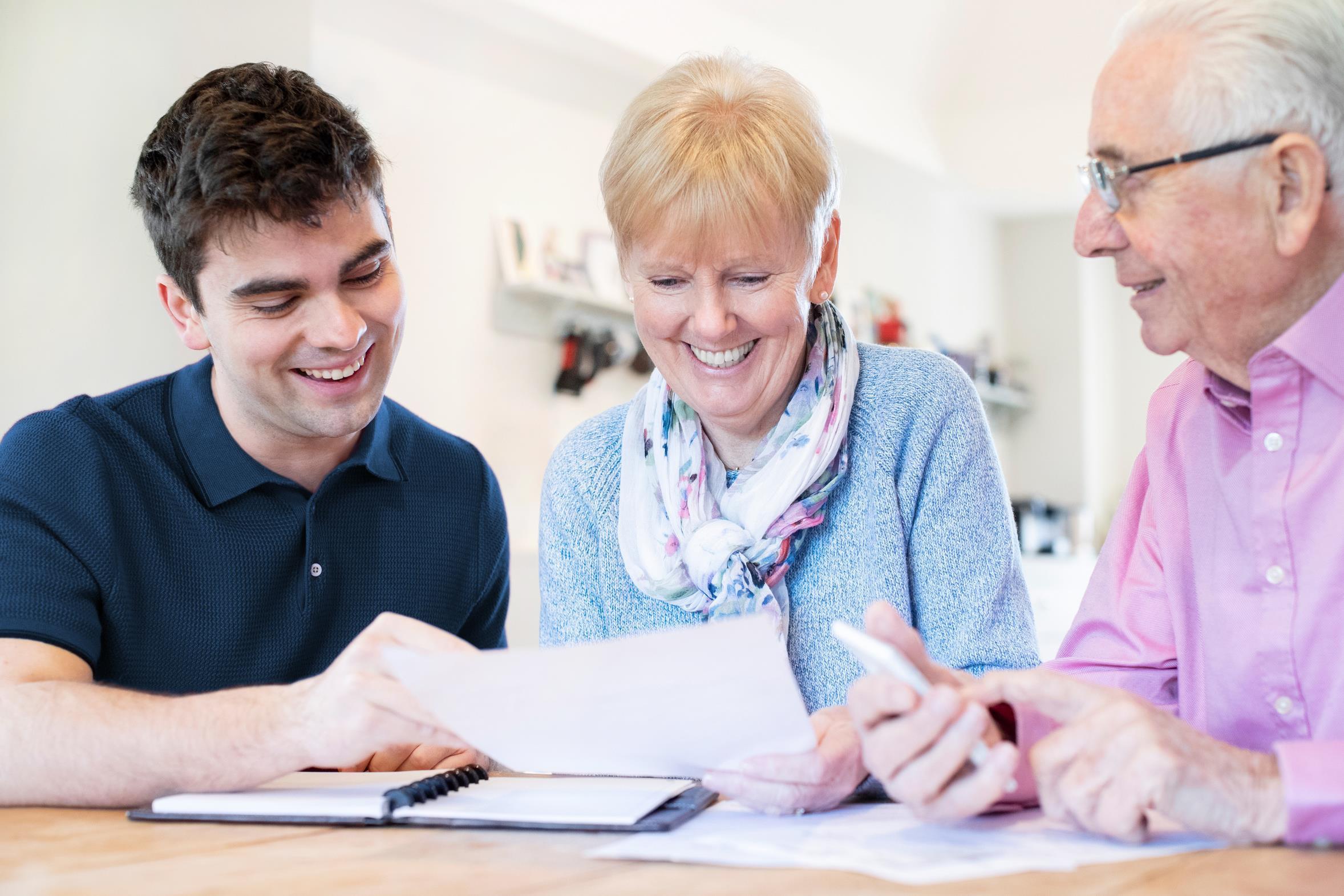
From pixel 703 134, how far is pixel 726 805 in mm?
787

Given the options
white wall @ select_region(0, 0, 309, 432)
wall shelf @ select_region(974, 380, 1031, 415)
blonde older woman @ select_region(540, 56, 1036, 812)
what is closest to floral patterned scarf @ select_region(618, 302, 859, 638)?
blonde older woman @ select_region(540, 56, 1036, 812)

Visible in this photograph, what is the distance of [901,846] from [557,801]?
0.35m

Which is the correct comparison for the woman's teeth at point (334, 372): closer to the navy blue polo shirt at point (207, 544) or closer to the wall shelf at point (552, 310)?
the navy blue polo shirt at point (207, 544)

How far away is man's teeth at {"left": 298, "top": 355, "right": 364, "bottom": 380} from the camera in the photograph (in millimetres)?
1736

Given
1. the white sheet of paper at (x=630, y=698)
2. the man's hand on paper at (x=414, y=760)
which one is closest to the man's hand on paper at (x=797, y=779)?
the white sheet of paper at (x=630, y=698)

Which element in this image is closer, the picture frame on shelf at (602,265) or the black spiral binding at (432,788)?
the black spiral binding at (432,788)

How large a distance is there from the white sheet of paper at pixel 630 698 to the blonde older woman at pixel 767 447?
0.44m

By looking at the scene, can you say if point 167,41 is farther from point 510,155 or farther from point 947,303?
point 947,303

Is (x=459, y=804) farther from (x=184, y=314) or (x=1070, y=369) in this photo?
(x=1070, y=369)

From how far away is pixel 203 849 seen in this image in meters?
1.02

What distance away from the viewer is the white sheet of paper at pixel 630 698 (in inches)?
36.0

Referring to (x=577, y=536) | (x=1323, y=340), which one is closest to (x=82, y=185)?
(x=577, y=536)

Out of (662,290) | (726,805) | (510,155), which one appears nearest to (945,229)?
(510,155)

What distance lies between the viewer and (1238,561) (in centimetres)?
120
